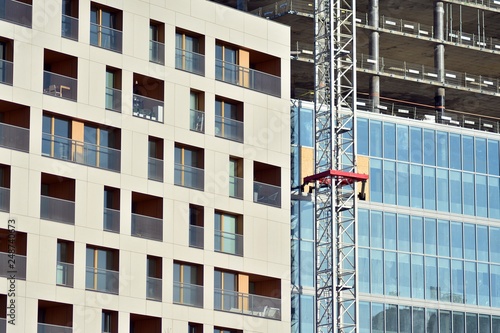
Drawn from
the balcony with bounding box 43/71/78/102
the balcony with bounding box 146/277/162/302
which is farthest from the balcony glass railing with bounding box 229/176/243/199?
the balcony with bounding box 43/71/78/102

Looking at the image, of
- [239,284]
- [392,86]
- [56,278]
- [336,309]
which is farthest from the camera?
[392,86]

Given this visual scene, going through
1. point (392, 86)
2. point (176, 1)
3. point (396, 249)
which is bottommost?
point (396, 249)

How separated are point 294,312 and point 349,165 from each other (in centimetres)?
Result: 889

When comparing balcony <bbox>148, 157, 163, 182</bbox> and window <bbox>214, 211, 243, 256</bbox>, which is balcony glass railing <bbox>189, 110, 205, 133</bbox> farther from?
window <bbox>214, 211, 243, 256</bbox>

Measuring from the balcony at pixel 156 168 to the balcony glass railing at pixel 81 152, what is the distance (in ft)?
6.54

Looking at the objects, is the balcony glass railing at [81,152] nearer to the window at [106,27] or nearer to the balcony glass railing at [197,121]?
the window at [106,27]

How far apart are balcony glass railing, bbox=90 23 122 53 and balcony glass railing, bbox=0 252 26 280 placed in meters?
11.1

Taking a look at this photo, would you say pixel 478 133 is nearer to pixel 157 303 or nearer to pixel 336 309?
pixel 336 309

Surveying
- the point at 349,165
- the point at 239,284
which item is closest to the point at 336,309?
the point at 349,165

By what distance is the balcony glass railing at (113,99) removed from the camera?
75.4 m

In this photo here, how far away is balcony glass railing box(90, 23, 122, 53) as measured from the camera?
75.6m

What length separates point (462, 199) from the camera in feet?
333

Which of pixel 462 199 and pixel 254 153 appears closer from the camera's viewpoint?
pixel 254 153

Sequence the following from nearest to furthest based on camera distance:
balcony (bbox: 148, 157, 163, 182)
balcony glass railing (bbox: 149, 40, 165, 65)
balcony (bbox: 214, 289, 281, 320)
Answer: balcony (bbox: 148, 157, 163, 182) < balcony (bbox: 214, 289, 281, 320) < balcony glass railing (bbox: 149, 40, 165, 65)
